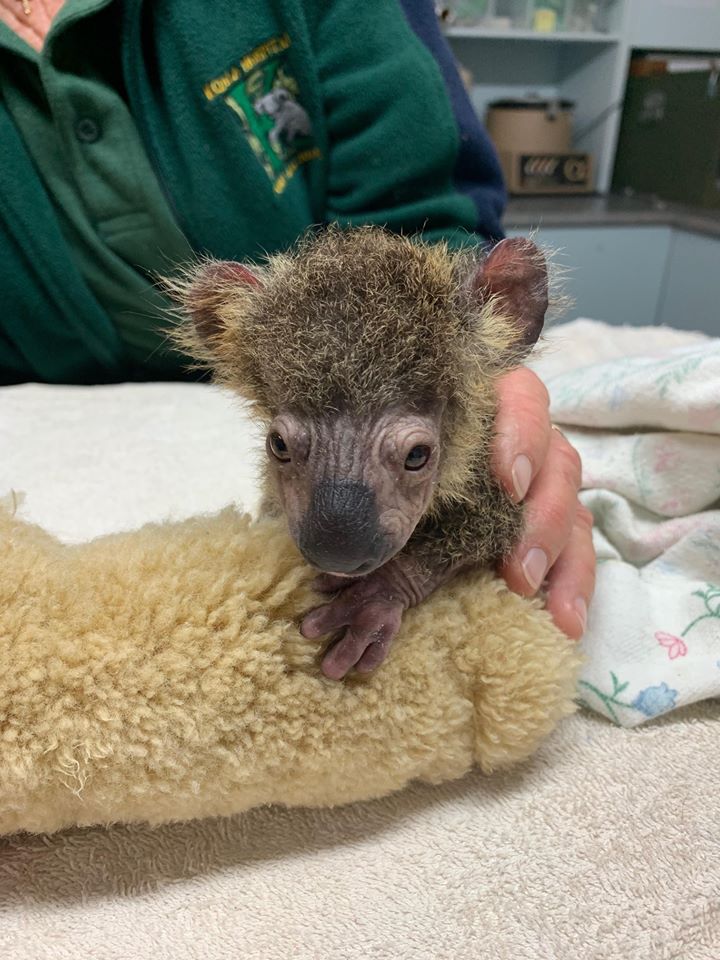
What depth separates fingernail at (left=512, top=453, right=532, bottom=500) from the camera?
645 mm

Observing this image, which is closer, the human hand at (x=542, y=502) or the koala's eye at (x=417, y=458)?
the koala's eye at (x=417, y=458)

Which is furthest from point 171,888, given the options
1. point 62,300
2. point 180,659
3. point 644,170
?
point 644,170

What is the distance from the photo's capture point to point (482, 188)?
1197 mm

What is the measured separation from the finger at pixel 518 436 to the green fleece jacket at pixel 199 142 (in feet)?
1.36

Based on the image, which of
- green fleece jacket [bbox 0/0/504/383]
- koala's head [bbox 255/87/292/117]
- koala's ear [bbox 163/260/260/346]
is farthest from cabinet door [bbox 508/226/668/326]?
koala's ear [bbox 163/260/260/346]

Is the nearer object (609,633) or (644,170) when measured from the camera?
(609,633)

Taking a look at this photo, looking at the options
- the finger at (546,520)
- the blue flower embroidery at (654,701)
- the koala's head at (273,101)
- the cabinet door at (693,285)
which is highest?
the koala's head at (273,101)

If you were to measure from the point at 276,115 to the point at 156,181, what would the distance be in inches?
7.8

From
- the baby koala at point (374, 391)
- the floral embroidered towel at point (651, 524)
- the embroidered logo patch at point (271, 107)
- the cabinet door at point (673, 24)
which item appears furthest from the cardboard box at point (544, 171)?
the baby koala at point (374, 391)

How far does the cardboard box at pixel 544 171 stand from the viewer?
2.83 metres

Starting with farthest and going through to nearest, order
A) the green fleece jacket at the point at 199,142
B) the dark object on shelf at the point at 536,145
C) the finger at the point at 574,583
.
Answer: the dark object on shelf at the point at 536,145 → the green fleece jacket at the point at 199,142 → the finger at the point at 574,583

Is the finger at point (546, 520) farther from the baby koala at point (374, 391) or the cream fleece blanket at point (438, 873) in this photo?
the cream fleece blanket at point (438, 873)

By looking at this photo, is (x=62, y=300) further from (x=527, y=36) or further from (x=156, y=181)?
(x=527, y=36)

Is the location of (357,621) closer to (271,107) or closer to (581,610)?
(581,610)
